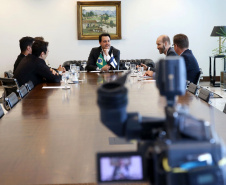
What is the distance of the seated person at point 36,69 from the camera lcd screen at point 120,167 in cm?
433

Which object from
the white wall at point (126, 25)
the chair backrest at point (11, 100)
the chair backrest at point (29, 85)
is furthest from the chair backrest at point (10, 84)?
the white wall at point (126, 25)

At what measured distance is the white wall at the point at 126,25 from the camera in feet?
34.3

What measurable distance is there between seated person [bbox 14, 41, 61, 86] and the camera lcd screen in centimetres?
433

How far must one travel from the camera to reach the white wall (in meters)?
10.5

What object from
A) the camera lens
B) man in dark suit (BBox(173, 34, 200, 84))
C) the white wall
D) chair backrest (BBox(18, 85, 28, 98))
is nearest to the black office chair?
chair backrest (BBox(18, 85, 28, 98))

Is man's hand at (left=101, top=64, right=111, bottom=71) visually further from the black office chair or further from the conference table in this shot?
the conference table

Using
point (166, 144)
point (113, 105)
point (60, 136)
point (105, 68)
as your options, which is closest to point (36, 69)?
point (105, 68)

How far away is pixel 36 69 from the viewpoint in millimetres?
5324

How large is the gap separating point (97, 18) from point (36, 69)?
5.47 metres

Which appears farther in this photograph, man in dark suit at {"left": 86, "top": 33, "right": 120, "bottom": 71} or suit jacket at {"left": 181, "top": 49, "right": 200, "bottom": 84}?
man in dark suit at {"left": 86, "top": 33, "right": 120, "bottom": 71}

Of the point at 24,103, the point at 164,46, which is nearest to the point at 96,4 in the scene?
the point at 164,46

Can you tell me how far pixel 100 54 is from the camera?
291 inches

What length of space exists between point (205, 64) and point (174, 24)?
56.1 inches

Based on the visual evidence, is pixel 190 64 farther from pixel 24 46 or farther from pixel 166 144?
pixel 166 144
